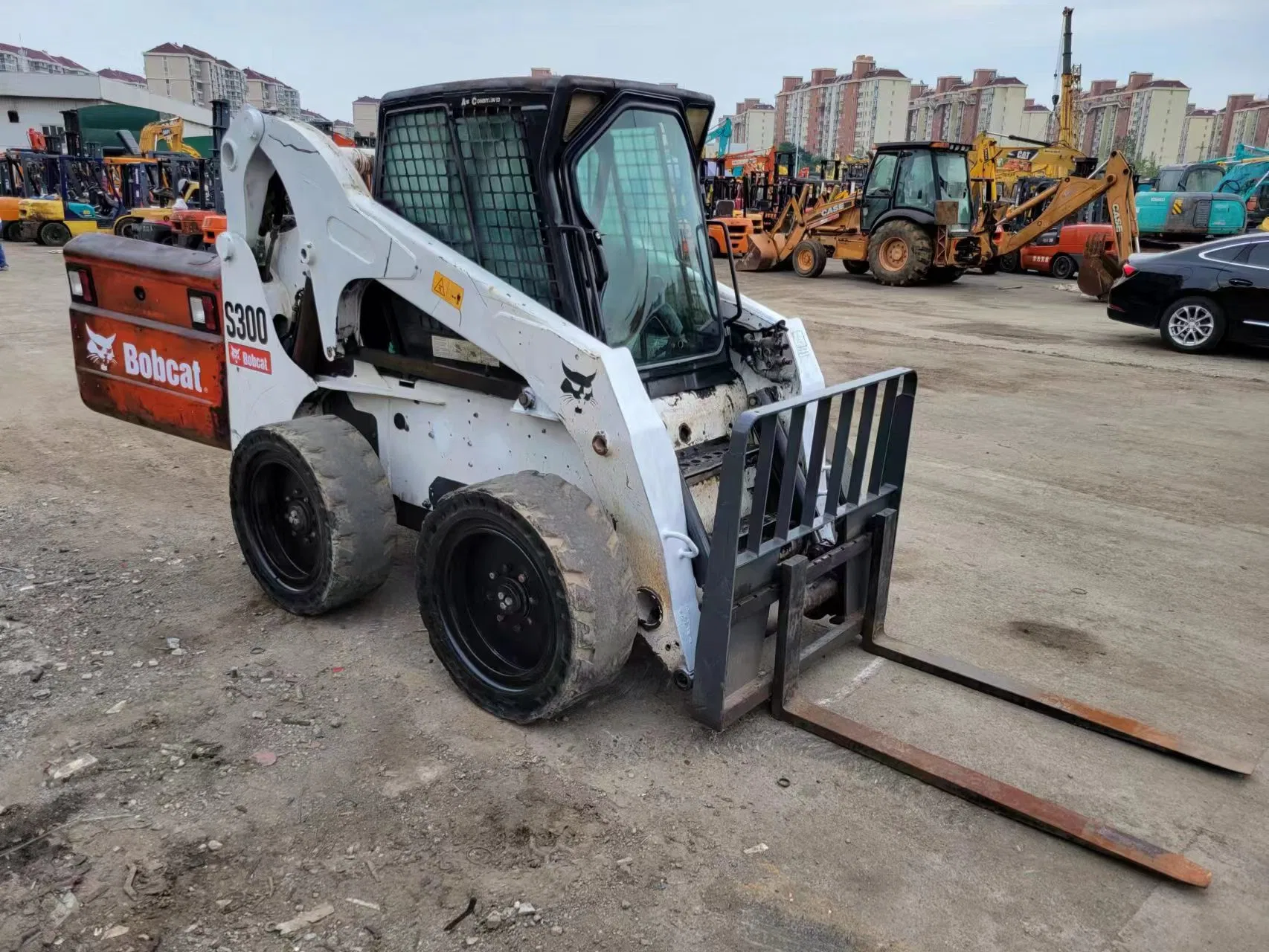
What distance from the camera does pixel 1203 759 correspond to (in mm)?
3434

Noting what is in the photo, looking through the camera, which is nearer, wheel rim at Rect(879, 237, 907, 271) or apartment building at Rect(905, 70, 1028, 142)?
wheel rim at Rect(879, 237, 907, 271)

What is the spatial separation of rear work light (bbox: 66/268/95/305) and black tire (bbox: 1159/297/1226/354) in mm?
11719

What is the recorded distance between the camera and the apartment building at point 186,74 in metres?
91.8

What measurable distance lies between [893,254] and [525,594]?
1741 cm

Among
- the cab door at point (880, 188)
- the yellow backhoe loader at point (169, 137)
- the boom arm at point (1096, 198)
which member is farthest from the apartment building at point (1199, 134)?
the yellow backhoe loader at point (169, 137)

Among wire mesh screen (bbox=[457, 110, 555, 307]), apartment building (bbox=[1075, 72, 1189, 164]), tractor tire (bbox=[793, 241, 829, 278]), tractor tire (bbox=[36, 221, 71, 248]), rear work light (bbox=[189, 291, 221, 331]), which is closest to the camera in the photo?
wire mesh screen (bbox=[457, 110, 555, 307])

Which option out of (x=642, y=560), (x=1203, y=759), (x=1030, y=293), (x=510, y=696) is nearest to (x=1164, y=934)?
(x=1203, y=759)

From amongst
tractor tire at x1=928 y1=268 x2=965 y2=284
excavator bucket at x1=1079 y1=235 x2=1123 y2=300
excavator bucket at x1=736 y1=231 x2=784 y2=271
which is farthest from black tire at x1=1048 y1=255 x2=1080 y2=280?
excavator bucket at x1=736 y1=231 x2=784 y2=271

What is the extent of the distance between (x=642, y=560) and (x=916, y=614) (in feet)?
6.20

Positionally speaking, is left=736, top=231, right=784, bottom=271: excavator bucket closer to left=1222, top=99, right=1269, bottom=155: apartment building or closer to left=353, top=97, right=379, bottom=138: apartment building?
left=353, top=97, right=379, bottom=138: apartment building

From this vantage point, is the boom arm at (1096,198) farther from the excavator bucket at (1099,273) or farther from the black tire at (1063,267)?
the black tire at (1063,267)

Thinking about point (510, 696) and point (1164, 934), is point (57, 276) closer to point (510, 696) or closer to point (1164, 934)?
point (510, 696)

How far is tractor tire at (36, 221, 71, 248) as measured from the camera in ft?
78.4

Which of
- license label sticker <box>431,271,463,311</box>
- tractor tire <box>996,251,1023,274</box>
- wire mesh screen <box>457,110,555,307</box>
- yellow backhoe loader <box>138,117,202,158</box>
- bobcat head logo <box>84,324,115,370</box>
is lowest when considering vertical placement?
tractor tire <box>996,251,1023,274</box>
